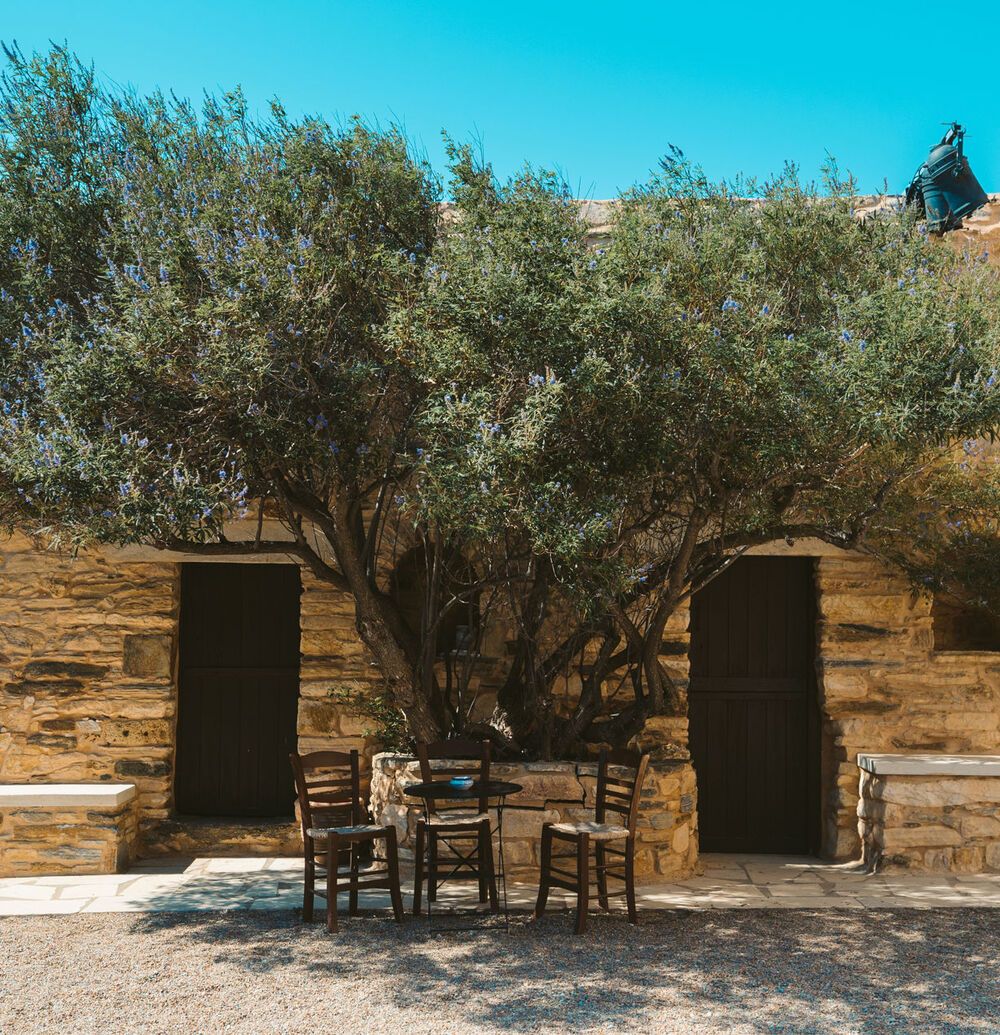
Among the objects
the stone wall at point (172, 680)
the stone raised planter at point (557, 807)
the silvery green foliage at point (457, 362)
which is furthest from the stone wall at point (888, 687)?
the stone raised planter at point (557, 807)

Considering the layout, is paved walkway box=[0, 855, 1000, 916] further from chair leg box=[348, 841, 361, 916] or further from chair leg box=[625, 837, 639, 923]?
chair leg box=[625, 837, 639, 923]

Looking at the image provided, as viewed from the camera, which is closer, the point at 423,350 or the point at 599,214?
the point at 423,350

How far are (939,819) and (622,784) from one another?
239 centimetres

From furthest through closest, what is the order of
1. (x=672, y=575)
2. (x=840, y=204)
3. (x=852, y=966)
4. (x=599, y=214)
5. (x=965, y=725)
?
(x=599, y=214), (x=965, y=725), (x=840, y=204), (x=672, y=575), (x=852, y=966)

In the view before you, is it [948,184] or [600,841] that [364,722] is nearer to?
[600,841]

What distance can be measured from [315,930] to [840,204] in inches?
208

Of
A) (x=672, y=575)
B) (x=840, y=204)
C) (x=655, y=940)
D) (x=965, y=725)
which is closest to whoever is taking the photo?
(x=655, y=940)

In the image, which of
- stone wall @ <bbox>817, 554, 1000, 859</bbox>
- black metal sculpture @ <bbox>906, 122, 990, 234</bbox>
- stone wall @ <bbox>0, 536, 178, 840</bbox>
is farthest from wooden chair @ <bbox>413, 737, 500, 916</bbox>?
black metal sculpture @ <bbox>906, 122, 990, 234</bbox>

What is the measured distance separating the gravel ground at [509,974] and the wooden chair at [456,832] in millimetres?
251

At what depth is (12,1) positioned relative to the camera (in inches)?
256

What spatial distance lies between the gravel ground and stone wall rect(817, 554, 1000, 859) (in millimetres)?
1757

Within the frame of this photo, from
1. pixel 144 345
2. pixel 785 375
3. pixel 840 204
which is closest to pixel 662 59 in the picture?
pixel 840 204

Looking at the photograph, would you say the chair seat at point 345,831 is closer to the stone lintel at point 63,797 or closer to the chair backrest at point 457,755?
the chair backrest at point 457,755

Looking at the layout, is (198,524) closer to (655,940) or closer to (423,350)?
(423,350)
